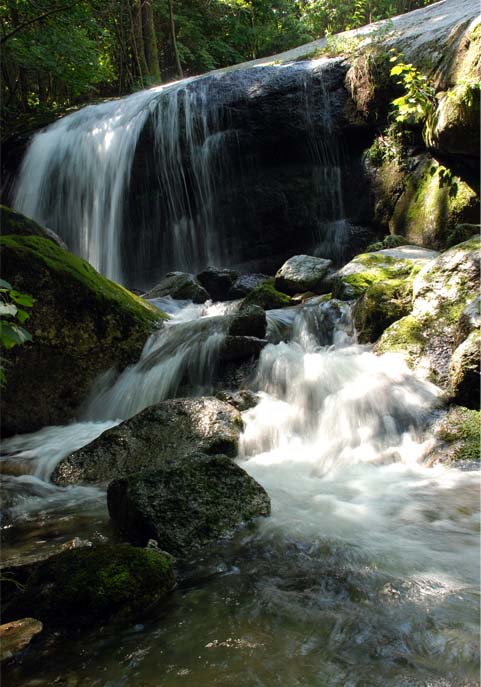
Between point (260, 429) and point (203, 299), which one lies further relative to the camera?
point (203, 299)

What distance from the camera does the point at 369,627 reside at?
86.3 inches

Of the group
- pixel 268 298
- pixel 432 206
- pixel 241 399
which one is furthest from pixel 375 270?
pixel 241 399

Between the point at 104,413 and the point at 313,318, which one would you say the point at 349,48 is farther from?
the point at 104,413

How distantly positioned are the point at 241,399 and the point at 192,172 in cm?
868

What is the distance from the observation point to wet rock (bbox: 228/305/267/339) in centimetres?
687

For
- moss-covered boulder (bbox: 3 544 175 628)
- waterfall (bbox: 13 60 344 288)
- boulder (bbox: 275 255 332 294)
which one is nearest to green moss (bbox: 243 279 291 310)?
boulder (bbox: 275 255 332 294)

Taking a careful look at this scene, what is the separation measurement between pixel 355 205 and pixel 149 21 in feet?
45.0

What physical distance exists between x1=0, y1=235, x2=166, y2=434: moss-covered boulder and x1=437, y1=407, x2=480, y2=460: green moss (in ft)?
13.8

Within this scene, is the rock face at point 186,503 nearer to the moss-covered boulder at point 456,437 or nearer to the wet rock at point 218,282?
the moss-covered boulder at point 456,437

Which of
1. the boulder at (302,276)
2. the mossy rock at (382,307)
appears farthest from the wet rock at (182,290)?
the mossy rock at (382,307)

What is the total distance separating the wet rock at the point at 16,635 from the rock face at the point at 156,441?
7.25ft

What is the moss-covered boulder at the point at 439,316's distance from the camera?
5285 millimetres

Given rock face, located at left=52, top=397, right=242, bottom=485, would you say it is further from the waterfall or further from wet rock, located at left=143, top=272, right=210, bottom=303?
the waterfall

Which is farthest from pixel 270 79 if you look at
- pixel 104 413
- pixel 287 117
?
pixel 104 413
